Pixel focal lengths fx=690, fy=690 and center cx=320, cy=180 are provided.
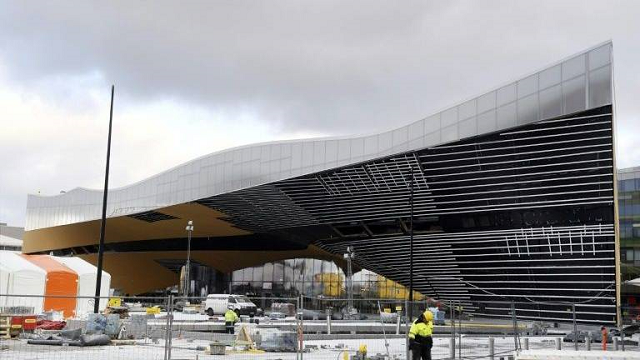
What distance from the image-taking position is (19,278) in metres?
31.8

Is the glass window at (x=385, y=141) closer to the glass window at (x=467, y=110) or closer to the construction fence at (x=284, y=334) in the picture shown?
the glass window at (x=467, y=110)

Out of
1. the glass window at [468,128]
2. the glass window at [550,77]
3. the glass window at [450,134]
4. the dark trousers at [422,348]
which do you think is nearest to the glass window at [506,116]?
the glass window at [468,128]

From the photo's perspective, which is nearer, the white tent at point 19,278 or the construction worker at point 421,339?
the construction worker at point 421,339

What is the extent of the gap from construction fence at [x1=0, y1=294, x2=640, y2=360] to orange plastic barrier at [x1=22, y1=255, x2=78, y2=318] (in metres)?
0.19

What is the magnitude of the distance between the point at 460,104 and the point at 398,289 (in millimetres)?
24351

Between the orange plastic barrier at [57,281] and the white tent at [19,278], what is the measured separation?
2.24ft

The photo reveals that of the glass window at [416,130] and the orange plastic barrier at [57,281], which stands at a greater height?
the glass window at [416,130]

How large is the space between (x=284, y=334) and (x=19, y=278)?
16.6 meters

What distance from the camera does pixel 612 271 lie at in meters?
35.2

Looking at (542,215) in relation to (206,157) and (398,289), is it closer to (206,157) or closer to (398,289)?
(398,289)

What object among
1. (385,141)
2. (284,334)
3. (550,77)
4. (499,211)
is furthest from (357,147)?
(284,334)

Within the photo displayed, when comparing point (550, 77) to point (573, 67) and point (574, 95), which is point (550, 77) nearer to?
point (573, 67)

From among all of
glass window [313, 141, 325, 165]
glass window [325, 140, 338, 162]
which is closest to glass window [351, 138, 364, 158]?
glass window [325, 140, 338, 162]

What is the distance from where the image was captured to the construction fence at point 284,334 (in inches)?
755
